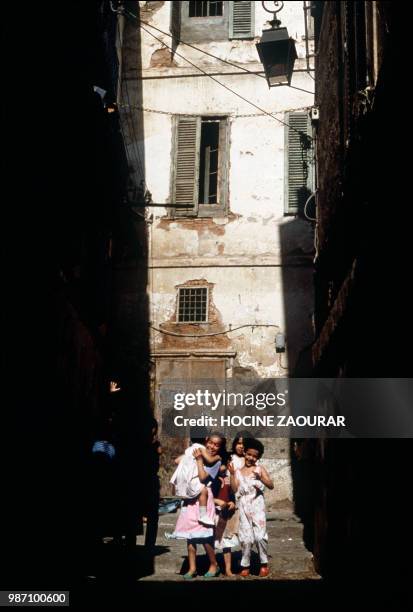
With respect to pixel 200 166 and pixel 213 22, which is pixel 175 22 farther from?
pixel 200 166

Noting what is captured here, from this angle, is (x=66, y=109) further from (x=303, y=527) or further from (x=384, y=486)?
(x=303, y=527)

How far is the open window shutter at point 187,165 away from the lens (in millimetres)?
12719

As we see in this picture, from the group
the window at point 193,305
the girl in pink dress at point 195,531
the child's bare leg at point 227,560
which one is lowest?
the child's bare leg at point 227,560

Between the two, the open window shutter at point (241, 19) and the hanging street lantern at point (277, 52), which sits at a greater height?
the open window shutter at point (241, 19)

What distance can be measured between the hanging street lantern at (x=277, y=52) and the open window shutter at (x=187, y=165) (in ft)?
12.6

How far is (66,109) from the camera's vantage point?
724 centimetres

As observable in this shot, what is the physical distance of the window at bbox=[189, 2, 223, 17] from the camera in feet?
44.8

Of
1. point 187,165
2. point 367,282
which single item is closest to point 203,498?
point 367,282

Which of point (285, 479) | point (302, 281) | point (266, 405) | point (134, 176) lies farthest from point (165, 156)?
point (285, 479)

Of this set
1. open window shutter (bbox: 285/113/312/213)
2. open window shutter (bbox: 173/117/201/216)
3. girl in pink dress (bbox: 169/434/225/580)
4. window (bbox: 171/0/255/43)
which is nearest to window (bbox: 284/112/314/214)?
open window shutter (bbox: 285/113/312/213)

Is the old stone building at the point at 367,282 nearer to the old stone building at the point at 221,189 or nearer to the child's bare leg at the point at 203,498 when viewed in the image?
the child's bare leg at the point at 203,498

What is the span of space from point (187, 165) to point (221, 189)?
34.9 inches

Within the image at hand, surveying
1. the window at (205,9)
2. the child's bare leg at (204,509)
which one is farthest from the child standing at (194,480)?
the window at (205,9)

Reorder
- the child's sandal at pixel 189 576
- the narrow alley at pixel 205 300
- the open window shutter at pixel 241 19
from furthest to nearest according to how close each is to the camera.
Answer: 1. the open window shutter at pixel 241 19
2. the child's sandal at pixel 189 576
3. the narrow alley at pixel 205 300
